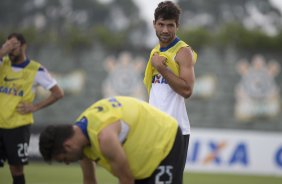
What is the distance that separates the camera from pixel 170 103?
5992mm

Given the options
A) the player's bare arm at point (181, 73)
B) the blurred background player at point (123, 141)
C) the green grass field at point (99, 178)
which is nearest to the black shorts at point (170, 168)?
the blurred background player at point (123, 141)

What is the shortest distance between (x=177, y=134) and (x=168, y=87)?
3.19 ft

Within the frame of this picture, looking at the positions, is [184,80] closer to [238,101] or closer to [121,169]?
[121,169]

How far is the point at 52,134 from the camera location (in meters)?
4.61

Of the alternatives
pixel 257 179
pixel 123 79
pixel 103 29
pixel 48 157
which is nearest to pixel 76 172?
pixel 257 179

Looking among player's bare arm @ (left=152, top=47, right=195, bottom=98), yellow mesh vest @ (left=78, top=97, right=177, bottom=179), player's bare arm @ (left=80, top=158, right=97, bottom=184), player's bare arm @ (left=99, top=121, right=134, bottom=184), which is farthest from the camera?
player's bare arm @ (left=152, top=47, right=195, bottom=98)

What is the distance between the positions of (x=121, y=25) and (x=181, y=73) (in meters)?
39.3

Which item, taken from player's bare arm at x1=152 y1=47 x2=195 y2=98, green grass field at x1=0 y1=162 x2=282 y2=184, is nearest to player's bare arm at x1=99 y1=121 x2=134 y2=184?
player's bare arm at x1=152 y1=47 x2=195 y2=98

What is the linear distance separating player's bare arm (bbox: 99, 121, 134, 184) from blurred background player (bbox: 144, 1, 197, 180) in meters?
1.32

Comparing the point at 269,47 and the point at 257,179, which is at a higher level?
the point at 269,47

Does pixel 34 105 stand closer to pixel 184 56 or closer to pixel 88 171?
pixel 88 171

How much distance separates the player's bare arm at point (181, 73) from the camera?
19.3 ft

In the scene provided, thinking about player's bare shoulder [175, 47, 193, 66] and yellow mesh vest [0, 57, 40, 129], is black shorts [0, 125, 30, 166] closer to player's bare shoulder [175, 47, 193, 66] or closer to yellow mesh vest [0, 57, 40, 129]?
yellow mesh vest [0, 57, 40, 129]

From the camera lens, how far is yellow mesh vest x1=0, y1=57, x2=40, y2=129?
7977 millimetres
